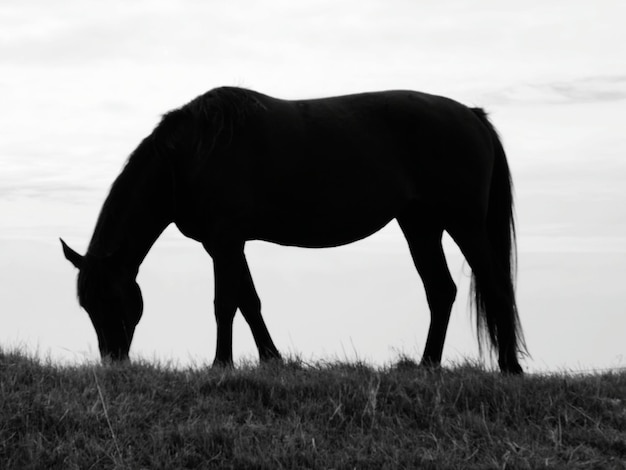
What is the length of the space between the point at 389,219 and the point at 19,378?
352 cm

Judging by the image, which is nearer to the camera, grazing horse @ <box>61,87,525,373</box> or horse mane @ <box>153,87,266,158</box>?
grazing horse @ <box>61,87,525,373</box>

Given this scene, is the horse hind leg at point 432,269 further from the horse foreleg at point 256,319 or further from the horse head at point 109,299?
the horse head at point 109,299

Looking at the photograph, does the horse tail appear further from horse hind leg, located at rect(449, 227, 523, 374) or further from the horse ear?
the horse ear

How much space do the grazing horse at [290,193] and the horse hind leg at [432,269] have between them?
1 centimetres

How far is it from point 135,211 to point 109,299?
0.82m

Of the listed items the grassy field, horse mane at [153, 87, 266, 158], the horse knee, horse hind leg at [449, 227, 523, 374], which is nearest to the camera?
the grassy field

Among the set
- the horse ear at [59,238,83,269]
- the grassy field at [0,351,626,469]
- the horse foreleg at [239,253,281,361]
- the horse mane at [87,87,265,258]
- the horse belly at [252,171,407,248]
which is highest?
the horse mane at [87,87,265,258]

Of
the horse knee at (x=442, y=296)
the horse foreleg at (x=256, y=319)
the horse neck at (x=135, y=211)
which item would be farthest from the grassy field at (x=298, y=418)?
the horse knee at (x=442, y=296)

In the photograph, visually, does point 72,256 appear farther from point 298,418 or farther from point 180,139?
point 298,418

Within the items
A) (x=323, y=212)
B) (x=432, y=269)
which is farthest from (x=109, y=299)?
(x=432, y=269)

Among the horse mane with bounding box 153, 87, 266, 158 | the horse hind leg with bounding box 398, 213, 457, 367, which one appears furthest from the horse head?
the horse hind leg with bounding box 398, 213, 457, 367

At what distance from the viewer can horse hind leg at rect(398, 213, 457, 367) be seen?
8.01 metres

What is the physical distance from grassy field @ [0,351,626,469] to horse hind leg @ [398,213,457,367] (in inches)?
48.6

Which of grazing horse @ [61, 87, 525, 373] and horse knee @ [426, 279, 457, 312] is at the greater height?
grazing horse @ [61, 87, 525, 373]
